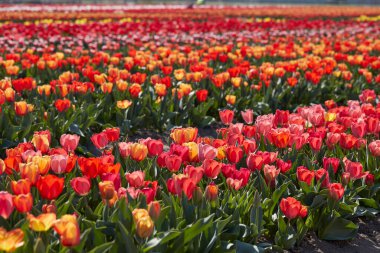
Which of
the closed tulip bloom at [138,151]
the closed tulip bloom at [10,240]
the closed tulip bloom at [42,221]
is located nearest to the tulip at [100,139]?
the closed tulip bloom at [138,151]

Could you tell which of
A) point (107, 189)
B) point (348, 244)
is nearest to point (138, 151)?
point (107, 189)

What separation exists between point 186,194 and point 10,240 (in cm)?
91

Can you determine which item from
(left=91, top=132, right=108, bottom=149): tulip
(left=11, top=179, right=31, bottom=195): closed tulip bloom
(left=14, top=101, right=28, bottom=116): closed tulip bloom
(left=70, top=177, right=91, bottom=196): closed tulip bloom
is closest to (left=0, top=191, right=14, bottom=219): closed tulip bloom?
(left=11, top=179, right=31, bottom=195): closed tulip bloom

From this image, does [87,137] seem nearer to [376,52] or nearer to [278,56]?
[278,56]

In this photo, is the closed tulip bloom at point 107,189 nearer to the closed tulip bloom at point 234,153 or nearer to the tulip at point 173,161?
the tulip at point 173,161

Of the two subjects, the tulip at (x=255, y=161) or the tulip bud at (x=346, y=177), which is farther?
the tulip bud at (x=346, y=177)

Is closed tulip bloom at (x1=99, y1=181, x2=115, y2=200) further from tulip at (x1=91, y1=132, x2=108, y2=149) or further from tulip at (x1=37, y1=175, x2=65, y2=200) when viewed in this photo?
tulip at (x1=91, y1=132, x2=108, y2=149)

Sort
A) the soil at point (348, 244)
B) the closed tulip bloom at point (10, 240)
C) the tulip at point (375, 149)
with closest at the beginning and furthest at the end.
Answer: the closed tulip bloom at point (10, 240) < the soil at point (348, 244) < the tulip at point (375, 149)

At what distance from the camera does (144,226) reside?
2154 millimetres

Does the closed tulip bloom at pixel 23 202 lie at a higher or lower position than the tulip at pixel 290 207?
higher

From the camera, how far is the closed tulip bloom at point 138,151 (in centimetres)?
299

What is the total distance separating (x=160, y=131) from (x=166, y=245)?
10.6ft

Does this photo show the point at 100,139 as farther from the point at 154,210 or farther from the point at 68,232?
the point at 68,232

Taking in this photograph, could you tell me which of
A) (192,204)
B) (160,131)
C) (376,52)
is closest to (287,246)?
(192,204)
